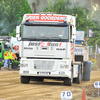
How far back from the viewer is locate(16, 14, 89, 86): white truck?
49.7ft

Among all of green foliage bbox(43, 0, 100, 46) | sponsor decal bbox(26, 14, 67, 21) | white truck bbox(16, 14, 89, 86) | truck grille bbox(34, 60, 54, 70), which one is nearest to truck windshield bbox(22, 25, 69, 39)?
white truck bbox(16, 14, 89, 86)

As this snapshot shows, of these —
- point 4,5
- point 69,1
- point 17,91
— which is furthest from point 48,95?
point 4,5

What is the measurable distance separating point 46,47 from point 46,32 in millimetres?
683

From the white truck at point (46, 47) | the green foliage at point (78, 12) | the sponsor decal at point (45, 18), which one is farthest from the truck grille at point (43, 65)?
the green foliage at point (78, 12)

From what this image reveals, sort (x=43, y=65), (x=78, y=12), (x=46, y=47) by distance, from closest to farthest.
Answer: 1. (x=46, y=47)
2. (x=43, y=65)
3. (x=78, y=12)

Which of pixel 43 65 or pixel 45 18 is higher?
pixel 45 18

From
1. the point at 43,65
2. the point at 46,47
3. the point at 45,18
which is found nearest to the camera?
the point at 46,47

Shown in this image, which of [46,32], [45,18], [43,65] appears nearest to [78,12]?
[45,18]

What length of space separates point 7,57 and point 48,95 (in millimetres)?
16034

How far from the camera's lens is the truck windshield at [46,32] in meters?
15.2

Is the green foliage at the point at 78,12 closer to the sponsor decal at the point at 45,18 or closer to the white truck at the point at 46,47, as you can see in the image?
the sponsor decal at the point at 45,18

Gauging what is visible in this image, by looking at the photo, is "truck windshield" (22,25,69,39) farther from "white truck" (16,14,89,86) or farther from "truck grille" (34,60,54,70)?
"truck grille" (34,60,54,70)

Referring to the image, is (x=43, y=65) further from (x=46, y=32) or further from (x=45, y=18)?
(x=45, y=18)

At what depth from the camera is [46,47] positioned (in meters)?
15.1
